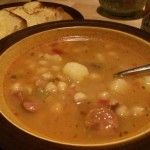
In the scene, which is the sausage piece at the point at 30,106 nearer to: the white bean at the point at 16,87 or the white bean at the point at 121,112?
the white bean at the point at 16,87

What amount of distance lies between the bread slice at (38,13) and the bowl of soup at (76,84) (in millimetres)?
326

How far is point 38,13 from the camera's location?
1.54m

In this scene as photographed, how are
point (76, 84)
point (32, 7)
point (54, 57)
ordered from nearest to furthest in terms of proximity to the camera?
1. point (76, 84)
2. point (54, 57)
3. point (32, 7)

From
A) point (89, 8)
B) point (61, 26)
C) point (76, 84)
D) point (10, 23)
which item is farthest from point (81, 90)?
point (89, 8)

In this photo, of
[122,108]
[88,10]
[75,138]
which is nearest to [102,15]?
[88,10]

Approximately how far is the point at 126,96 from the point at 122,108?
77 millimetres

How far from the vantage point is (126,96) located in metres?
0.97

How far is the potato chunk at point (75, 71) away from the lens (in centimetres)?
102

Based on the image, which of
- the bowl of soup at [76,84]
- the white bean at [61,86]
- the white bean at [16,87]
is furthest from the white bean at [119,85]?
the white bean at [16,87]

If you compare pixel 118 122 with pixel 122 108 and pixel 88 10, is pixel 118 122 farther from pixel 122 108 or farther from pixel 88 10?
pixel 88 10

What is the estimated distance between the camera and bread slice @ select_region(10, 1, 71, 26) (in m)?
1.50

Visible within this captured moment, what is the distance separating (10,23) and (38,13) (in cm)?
14

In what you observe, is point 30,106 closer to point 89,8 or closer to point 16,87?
point 16,87

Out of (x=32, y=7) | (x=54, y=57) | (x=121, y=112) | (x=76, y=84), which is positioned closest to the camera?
(x=121, y=112)
